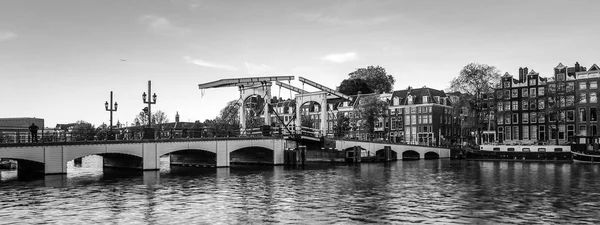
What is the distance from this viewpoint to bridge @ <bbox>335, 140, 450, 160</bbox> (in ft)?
220

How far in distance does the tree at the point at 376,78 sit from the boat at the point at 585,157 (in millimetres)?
55111

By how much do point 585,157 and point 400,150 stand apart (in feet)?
75.6

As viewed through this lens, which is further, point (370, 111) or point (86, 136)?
point (370, 111)

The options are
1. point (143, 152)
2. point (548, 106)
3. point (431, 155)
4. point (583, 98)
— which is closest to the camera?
point (143, 152)

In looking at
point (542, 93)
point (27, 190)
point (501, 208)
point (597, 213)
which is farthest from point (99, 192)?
point (542, 93)

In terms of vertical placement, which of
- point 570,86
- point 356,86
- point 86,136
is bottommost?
point 86,136

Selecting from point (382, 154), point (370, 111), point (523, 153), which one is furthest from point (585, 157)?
point (370, 111)

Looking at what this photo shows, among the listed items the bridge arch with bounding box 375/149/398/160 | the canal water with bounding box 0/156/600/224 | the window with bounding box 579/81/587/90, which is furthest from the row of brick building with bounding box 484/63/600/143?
the canal water with bounding box 0/156/600/224

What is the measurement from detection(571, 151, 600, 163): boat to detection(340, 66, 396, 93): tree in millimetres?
55111

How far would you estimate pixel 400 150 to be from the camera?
249 feet

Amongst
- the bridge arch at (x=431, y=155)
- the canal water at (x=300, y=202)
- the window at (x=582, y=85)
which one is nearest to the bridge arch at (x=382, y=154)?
the bridge arch at (x=431, y=155)

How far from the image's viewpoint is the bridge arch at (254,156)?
191 ft

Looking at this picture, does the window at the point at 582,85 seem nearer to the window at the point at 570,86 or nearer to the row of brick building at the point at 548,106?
the row of brick building at the point at 548,106

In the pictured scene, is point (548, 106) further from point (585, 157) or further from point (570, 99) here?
point (585, 157)
